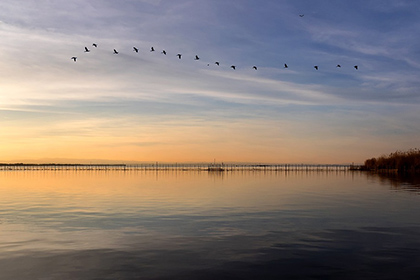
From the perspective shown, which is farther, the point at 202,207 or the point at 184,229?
the point at 202,207

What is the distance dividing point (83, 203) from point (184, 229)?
58.2 ft

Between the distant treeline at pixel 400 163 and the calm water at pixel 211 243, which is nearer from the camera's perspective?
the calm water at pixel 211 243

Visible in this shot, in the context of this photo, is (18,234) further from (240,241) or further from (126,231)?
(240,241)

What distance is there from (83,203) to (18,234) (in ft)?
52.0

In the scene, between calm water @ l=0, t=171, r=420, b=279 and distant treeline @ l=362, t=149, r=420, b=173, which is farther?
distant treeline @ l=362, t=149, r=420, b=173

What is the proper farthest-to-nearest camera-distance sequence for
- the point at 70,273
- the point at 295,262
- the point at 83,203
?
the point at 83,203
the point at 295,262
the point at 70,273

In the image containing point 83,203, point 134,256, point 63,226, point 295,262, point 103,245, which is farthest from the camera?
point 83,203

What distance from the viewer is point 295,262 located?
16109 millimetres

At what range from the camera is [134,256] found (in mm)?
17219

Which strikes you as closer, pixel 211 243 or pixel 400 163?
pixel 211 243

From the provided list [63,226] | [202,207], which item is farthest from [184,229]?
[202,207]

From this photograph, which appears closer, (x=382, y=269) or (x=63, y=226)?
(x=382, y=269)

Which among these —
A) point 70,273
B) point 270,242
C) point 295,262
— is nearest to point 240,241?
point 270,242

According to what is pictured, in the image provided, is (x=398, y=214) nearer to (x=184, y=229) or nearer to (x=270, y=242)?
(x=270, y=242)
